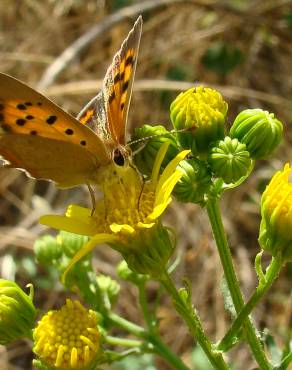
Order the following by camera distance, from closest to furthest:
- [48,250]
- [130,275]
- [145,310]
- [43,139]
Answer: [43,139] → [145,310] → [130,275] → [48,250]

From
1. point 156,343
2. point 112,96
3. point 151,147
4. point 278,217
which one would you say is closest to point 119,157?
point 151,147

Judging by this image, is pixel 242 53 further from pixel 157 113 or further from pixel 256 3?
pixel 157 113

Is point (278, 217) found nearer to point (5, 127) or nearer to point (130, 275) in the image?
point (130, 275)

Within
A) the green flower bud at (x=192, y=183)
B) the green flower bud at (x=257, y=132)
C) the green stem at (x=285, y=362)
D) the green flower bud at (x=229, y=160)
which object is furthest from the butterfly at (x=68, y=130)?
the green stem at (x=285, y=362)

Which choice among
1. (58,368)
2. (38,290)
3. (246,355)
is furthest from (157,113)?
(58,368)

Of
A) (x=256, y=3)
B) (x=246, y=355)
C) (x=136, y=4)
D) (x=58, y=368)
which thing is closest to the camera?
(x=58, y=368)

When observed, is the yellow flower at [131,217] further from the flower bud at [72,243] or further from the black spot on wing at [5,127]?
the flower bud at [72,243]

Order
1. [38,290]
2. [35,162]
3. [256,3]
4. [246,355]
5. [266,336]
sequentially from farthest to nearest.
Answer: [256,3]
[38,290]
[246,355]
[266,336]
[35,162]

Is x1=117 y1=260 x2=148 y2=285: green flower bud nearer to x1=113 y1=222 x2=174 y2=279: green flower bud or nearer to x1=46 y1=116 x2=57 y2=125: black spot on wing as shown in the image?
x1=113 y1=222 x2=174 y2=279: green flower bud
